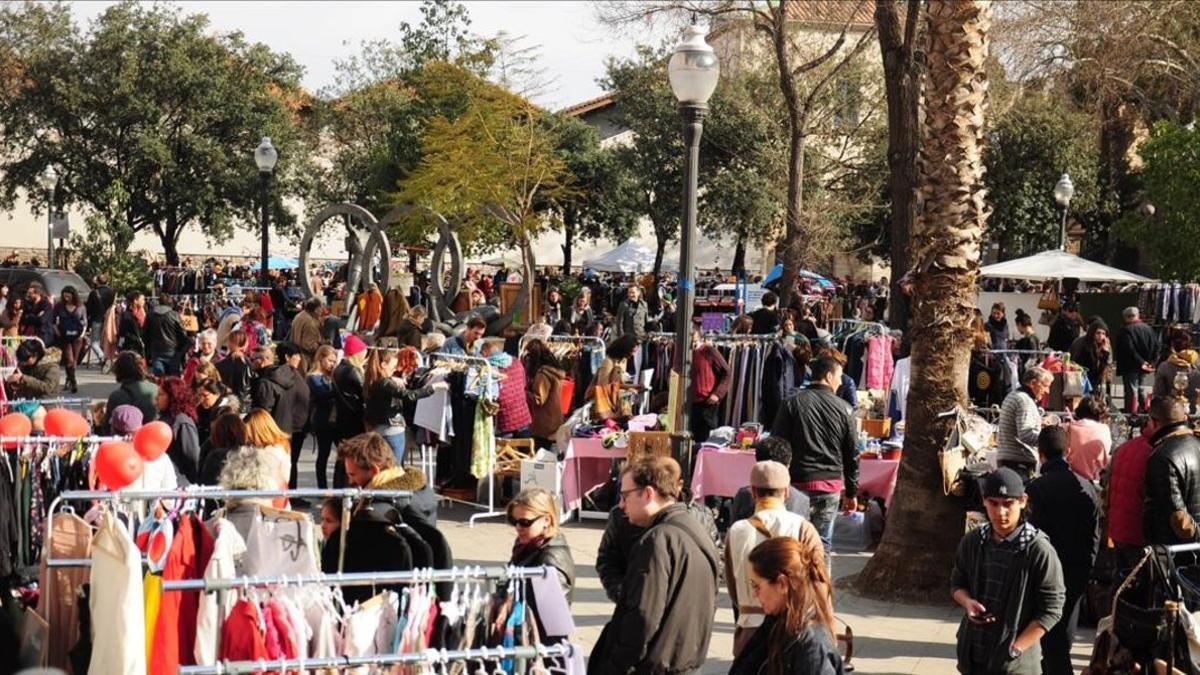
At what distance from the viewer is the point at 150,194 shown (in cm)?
4403

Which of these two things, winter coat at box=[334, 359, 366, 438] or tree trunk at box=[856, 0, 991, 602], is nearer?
tree trunk at box=[856, 0, 991, 602]

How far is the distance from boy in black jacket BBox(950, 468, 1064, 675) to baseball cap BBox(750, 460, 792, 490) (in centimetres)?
93

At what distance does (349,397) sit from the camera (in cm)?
1306

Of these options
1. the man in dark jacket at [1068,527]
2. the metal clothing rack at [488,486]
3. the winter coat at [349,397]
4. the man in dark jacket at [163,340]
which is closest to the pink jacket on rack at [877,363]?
the metal clothing rack at [488,486]

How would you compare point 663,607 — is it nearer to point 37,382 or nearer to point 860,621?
point 860,621

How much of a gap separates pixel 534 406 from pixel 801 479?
509 cm

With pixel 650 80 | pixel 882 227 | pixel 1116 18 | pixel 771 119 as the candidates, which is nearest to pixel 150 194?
pixel 650 80

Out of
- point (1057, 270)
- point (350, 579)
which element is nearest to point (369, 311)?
point (1057, 270)

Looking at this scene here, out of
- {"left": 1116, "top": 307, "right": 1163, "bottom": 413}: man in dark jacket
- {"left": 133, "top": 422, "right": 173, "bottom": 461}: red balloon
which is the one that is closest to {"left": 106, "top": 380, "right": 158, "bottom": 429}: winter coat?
{"left": 133, "top": 422, "right": 173, "bottom": 461}: red balloon

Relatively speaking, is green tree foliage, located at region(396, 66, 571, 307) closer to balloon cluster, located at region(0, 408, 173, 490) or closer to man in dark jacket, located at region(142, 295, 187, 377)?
man in dark jacket, located at region(142, 295, 187, 377)

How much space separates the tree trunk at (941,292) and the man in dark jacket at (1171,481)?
7.46ft

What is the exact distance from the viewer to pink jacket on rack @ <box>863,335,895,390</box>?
17.7m

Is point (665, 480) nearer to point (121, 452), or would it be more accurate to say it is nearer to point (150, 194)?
point (121, 452)

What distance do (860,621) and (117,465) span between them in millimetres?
5452
